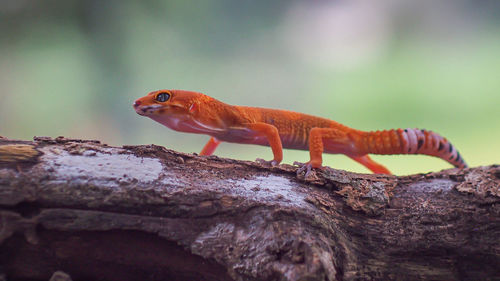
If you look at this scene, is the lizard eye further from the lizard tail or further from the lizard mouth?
the lizard tail

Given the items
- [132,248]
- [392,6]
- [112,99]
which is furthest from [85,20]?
[392,6]

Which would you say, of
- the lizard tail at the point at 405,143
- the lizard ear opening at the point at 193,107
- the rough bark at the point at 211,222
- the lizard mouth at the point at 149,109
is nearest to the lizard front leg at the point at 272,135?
the lizard ear opening at the point at 193,107

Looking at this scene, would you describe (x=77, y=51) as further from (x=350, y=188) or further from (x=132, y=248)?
(x=350, y=188)

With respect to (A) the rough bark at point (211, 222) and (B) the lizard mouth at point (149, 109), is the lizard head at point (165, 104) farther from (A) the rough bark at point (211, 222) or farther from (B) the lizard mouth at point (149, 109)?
(A) the rough bark at point (211, 222)

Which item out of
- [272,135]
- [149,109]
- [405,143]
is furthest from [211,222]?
[405,143]

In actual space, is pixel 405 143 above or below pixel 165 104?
below

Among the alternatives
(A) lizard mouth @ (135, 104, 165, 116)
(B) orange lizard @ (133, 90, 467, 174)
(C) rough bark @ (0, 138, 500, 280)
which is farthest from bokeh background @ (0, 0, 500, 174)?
(C) rough bark @ (0, 138, 500, 280)

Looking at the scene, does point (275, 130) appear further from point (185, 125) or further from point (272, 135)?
point (185, 125)
